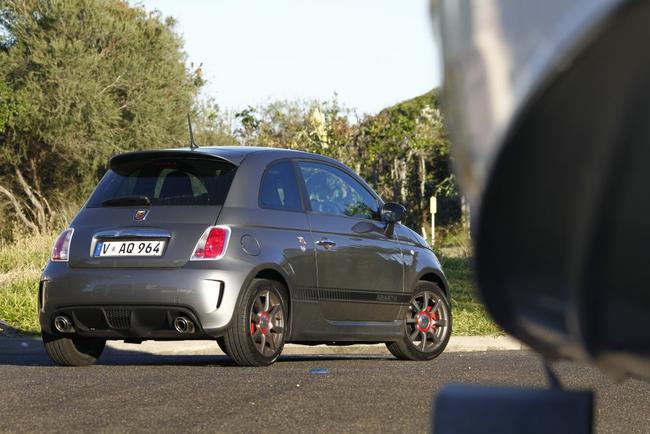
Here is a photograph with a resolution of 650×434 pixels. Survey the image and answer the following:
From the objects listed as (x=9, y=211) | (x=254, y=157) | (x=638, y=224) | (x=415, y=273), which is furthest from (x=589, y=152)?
(x=9, y=211)

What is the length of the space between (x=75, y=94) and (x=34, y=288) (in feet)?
49.1

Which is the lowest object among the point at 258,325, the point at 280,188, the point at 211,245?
the point at 258,325

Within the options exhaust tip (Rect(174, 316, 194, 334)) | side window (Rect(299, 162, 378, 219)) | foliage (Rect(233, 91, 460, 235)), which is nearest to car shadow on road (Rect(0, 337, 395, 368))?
side window (Rect(299, 162, 378, 219))

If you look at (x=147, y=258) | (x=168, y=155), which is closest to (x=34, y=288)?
(x=168, y=155)

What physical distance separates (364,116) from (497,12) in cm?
2813

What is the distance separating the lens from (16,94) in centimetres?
2897

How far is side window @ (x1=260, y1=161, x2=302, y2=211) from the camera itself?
376 inches

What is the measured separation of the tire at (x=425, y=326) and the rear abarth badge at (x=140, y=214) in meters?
2.55

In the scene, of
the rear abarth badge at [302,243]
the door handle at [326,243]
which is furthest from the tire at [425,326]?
the rear abarth badge at [302,243]

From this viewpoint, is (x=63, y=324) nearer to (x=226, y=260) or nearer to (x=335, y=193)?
(x=226, y=260)

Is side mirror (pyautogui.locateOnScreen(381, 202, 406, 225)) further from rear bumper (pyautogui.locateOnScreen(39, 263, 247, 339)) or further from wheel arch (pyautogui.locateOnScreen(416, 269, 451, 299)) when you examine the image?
rear bumper (pyautogui.locateOnScreen(39, 263, 247, 339))

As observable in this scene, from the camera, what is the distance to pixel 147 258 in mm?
8961

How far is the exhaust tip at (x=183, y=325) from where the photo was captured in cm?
882

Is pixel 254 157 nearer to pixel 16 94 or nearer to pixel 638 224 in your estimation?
pixel 638 224
